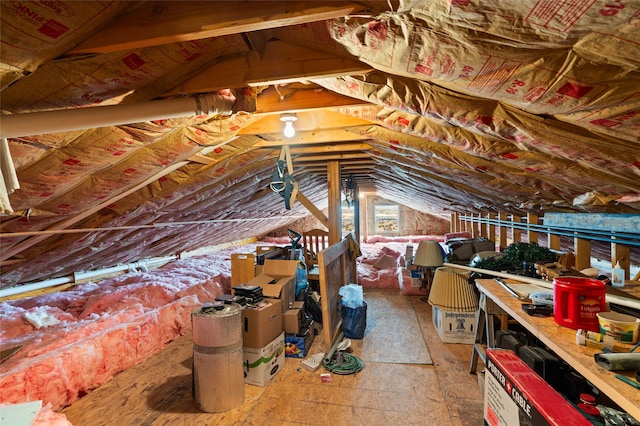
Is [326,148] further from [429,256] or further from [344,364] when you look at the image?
[344,364]

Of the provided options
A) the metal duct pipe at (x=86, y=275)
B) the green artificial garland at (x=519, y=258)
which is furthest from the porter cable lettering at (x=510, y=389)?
the metal duct pipe at (x=86, y=275)

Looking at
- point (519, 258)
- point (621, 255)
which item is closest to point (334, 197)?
point (519, 258)

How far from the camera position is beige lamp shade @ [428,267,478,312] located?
297 centimetres

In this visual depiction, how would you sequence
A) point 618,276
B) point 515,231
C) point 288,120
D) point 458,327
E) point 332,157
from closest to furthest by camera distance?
point 618,276 < point 288,120 < point 458,327 < point 332,157 < point 515,231

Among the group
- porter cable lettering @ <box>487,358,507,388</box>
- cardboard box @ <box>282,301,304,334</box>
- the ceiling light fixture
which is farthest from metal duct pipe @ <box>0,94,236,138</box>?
cardboard box @ <box>282,301,304,334</box>

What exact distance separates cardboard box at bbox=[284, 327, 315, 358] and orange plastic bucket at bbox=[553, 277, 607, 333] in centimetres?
218

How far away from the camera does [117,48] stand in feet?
3.06

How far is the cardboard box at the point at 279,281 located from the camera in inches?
121

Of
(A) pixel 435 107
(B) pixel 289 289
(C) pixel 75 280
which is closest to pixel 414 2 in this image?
(A) pixel 435 107

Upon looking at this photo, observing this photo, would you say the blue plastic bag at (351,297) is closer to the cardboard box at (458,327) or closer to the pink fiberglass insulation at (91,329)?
the cardboard box at (458,327)

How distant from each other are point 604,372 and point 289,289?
2666mm

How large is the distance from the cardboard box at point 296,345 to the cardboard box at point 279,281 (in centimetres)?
27

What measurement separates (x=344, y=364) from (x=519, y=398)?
5.30ft

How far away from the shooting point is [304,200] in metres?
3.89
